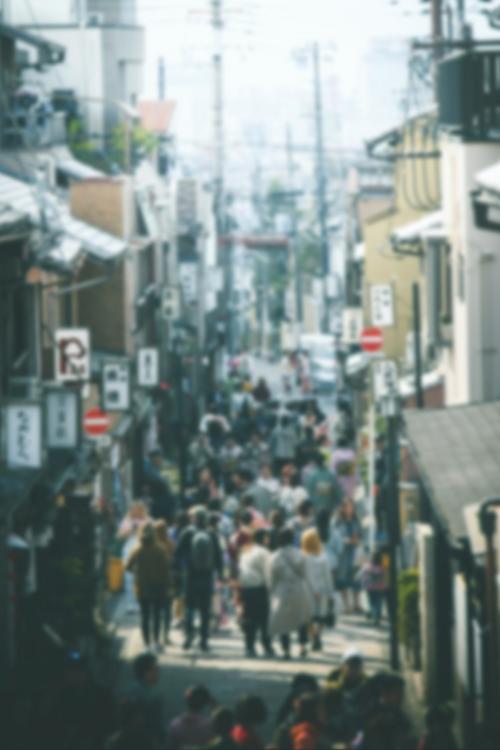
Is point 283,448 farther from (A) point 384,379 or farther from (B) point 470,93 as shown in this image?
(B) point 470,93

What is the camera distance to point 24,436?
1928 centimetres

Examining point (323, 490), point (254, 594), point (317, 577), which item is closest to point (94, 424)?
point (323, 490)

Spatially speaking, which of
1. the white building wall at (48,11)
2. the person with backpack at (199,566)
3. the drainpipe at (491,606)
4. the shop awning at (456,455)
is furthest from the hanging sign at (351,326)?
the drainpipe at (491,606)

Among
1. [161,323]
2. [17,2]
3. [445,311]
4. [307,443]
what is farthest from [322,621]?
[17,2]

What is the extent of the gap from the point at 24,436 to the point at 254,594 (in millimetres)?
3343

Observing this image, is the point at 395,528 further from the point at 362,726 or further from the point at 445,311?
the point at 362,726

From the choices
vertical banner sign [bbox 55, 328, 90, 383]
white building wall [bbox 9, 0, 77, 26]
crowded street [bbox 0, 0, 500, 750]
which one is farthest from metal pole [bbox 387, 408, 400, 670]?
white building wall [bbox 9, 0, 77, 26]

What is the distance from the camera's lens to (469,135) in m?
21.1

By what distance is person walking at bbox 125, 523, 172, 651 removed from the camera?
2014 cm

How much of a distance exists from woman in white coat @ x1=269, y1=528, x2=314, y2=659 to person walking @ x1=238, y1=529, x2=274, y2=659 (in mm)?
232

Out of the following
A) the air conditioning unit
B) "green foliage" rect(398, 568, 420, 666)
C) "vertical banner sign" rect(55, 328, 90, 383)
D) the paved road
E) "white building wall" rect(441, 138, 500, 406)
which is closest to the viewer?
the paved road

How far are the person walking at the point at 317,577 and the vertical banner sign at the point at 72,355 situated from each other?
6.14 metres

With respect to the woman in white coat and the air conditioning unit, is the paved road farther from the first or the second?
the air conditioning unit

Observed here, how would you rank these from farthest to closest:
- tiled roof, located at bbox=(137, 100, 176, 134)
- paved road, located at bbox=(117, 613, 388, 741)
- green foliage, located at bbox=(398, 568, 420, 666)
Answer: tiled roof, located at bbox=(137, 100, 176, 134), green foliage, located at bbox=(398, 568, 420, 666), paved road, located at bbox=(117, 613, 388, 741)
